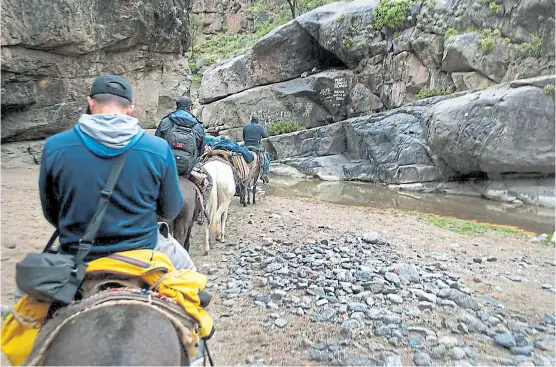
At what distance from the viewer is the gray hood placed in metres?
1.99

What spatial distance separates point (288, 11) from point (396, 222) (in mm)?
32943

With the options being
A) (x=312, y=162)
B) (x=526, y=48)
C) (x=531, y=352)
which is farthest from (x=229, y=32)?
(x=531, y=352)

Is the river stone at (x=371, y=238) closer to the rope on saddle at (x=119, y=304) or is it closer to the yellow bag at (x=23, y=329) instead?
the rope on saddle at (x=119, y=304)

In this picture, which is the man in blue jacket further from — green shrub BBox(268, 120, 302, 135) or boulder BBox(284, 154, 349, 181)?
green shrub BBox(268, 120, 302, 135)

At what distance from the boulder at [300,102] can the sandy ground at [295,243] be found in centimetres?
1477

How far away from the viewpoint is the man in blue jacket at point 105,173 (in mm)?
1984

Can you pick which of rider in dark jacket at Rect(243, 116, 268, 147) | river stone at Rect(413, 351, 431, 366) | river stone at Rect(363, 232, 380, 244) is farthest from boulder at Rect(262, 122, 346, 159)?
river stone at Rect(413, 351, 431, 366)

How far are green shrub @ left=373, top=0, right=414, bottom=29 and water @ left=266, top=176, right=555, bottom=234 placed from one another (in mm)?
9840

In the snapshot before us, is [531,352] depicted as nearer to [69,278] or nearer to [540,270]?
[540,270]

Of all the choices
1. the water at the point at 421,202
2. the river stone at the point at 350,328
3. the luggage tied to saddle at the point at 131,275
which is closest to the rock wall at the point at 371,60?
the water at the point at 421,202

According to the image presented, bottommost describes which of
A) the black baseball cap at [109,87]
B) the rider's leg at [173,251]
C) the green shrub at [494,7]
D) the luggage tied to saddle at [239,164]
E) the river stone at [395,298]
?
the river stone at [395,298]

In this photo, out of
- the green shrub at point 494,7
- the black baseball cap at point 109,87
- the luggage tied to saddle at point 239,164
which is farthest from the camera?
the green shrub at point 494,7

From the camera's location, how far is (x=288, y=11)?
37.6m

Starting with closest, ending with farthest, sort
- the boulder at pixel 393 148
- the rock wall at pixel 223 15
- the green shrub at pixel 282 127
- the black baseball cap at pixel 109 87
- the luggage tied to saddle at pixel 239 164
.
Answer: the black baseball cap at pixel 109 87
the luggage tied to saddle at pixel 239 164
the boulder at pixel 393 148
the green shrub at pixel 282 127
the rock wall at pixel 223 15
